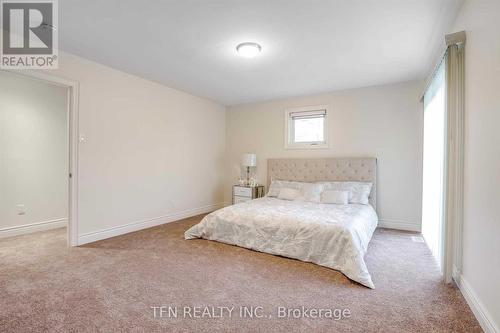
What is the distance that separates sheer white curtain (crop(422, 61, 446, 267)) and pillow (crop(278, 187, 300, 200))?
1.90 m

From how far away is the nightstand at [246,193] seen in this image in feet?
16.1

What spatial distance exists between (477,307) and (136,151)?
4243 mm

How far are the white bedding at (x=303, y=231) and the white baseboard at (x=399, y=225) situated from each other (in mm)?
748

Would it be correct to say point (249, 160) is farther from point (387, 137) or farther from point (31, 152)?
point (31, 152)

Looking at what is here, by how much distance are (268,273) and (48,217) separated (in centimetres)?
389

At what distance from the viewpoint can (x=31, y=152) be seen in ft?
12.5

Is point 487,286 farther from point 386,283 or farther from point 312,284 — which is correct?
point 312,284

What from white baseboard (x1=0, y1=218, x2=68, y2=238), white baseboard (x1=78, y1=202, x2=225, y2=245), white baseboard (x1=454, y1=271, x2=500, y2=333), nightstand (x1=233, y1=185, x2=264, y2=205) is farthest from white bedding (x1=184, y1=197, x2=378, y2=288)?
white baseboard (x1=0, y1=218, x2=68, y2=238)

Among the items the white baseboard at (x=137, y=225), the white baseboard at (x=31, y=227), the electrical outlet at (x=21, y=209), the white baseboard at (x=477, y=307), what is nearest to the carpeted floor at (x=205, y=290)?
the white baseboard at (x=477, y=307)

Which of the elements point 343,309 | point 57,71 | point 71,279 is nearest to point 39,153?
point 57,71

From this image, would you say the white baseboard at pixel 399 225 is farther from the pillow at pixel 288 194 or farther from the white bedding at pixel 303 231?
the pillow at pixel 288 194

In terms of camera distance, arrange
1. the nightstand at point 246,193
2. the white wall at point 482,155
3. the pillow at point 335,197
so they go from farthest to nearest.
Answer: the nightstand at point 246,193
the pillow at point 335,197
the white wall at point 482,155

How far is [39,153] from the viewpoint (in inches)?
154

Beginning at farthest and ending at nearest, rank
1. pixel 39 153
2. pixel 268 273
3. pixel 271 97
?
pixel 271 97
pixel 39 153
pixel 268 273
